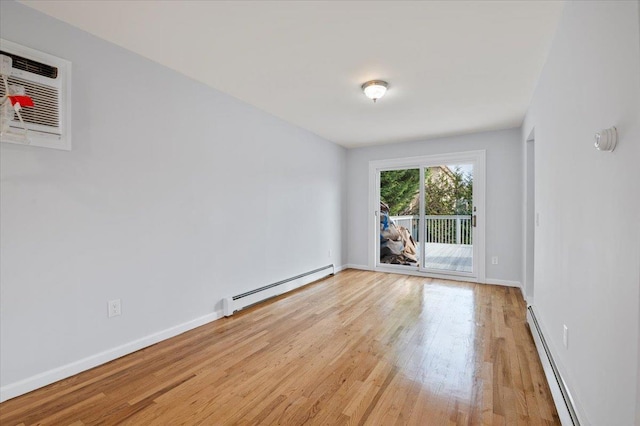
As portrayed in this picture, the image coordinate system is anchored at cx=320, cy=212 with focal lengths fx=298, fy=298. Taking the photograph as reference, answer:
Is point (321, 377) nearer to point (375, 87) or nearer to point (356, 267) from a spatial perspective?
point (375, 87)

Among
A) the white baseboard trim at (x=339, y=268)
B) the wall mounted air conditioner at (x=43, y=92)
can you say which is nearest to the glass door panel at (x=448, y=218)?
the white baseboard trim at (x=339, y=268)

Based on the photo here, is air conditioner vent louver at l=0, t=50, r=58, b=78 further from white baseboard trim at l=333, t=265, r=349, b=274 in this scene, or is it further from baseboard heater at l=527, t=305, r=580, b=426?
white baseboard trim at l=333, t=265, r=349, b=274

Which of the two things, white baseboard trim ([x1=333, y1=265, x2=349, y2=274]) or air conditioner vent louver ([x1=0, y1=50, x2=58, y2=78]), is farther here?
→ white baseboard trim ([x1=333, y1=265, x2=349, y2=274])

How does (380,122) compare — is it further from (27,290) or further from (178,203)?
(27,290)

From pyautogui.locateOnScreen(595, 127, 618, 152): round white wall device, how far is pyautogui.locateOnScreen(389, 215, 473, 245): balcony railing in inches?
159

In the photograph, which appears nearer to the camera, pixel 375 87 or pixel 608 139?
pixel 608 139

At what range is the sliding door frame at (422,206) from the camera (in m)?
4.75

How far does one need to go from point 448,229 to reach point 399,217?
906mm

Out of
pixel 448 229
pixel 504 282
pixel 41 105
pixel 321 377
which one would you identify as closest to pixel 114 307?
pixel 41 105

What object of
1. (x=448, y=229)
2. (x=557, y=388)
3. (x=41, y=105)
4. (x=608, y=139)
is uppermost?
(x=41, y=105)

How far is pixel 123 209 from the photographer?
238 centimetres

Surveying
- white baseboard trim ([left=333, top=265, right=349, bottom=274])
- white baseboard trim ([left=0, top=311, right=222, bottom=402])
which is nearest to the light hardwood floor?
white baseboard trim ([left=0, top=311, right=222, bottom=402])

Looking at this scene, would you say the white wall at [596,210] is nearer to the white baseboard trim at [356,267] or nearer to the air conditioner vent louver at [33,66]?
the air conditioner vent louver at [33,66]

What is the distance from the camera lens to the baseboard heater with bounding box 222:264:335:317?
10.7 ft
